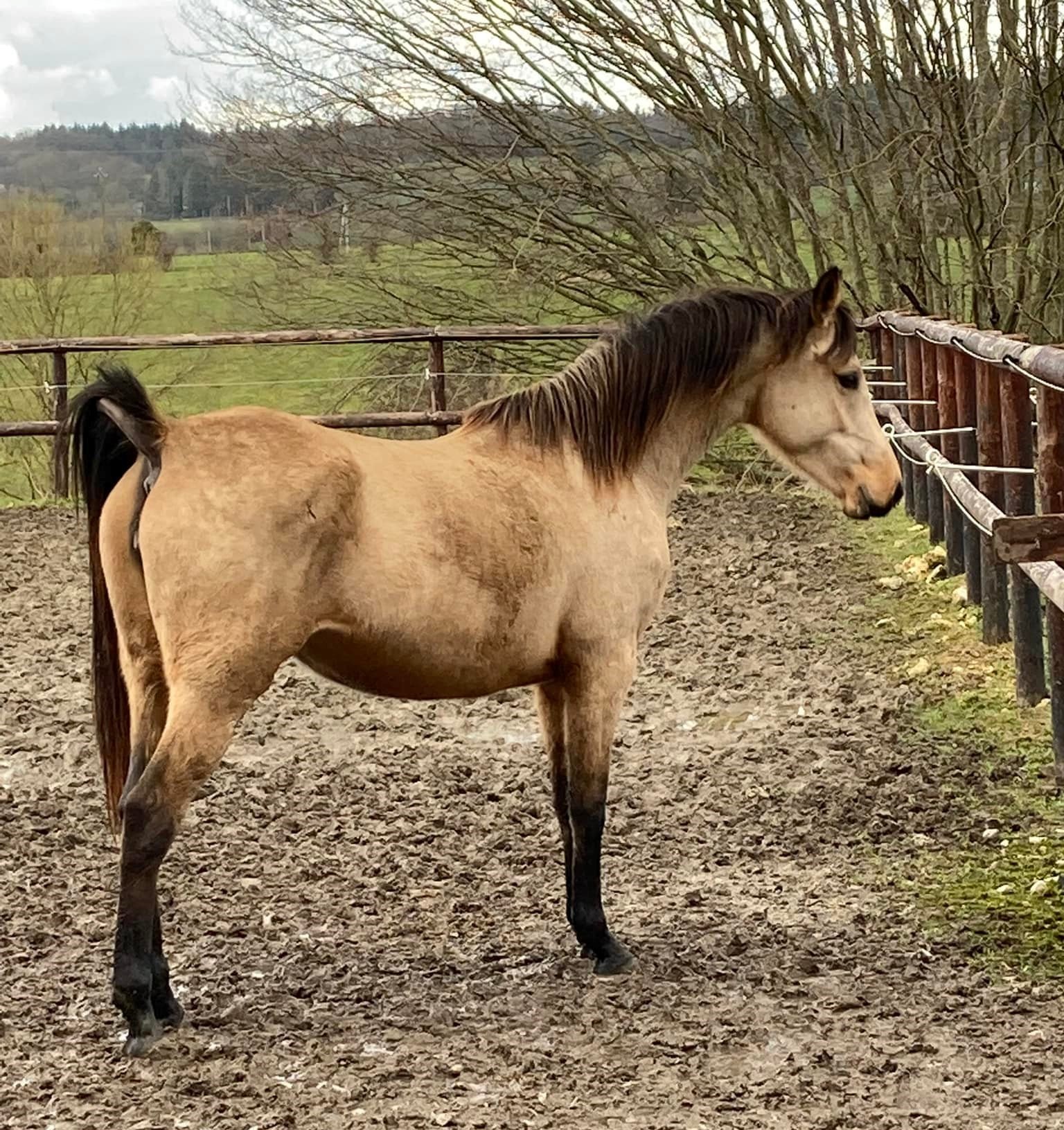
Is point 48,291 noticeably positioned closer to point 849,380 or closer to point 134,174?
point 134,174

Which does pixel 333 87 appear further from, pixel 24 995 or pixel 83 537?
pixel 24 995

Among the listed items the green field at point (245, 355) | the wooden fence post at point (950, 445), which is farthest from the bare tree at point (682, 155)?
the wooden fence post at point (950, 445)

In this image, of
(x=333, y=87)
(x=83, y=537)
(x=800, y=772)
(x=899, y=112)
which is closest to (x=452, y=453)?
(x=800, y=772)

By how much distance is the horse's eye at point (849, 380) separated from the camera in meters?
4.02

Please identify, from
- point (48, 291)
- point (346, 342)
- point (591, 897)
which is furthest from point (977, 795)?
point (48, 291)

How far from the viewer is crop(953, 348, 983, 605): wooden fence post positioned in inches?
269

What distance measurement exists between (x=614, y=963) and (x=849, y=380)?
1.75 meters

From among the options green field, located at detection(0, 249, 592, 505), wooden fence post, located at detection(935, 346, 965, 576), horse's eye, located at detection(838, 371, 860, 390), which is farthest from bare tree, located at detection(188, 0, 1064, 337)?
horse's eye, located at detection(838, 371, 860, 390)

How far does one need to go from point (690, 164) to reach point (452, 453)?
9657 millimetres

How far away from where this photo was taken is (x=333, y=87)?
12.5m

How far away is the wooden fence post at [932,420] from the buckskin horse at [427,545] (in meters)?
4.22

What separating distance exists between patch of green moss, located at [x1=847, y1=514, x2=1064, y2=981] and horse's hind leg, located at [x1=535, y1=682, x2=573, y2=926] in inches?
35.8

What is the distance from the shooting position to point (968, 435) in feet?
22.8

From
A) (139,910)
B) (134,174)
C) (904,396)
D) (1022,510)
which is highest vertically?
(134,174)
